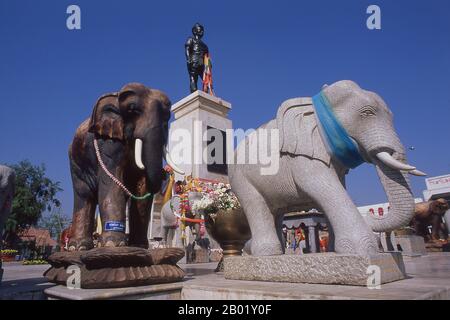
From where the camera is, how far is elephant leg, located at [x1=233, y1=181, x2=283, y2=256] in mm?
2906

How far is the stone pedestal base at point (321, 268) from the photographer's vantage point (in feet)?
7.13

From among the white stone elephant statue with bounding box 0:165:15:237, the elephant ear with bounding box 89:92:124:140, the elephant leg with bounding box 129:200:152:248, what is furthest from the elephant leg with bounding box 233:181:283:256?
the white stone elephant statue with bounding box 0:165:15:237

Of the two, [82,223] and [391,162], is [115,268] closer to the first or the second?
[82,223]

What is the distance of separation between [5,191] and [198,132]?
8939 millimetres

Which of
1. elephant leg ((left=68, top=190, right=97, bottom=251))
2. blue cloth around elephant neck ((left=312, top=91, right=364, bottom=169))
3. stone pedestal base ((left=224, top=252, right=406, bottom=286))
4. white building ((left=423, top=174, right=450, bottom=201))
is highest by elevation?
white building ((left=423, top=174, right=450, bottom=201))

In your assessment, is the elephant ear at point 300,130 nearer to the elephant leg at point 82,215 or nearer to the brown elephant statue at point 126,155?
the brown elephant statue at point 126,155

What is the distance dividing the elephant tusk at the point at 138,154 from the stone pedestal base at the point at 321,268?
117cm

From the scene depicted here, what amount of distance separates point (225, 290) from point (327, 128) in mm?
1493

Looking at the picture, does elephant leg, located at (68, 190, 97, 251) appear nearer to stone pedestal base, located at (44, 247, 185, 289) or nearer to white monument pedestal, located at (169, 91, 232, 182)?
stone pedestal base, located at (44, 247, 185, 289)

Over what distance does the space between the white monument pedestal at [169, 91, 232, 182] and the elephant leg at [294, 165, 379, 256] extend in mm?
8588

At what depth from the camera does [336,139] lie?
2.69 m

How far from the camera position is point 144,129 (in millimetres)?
2721
